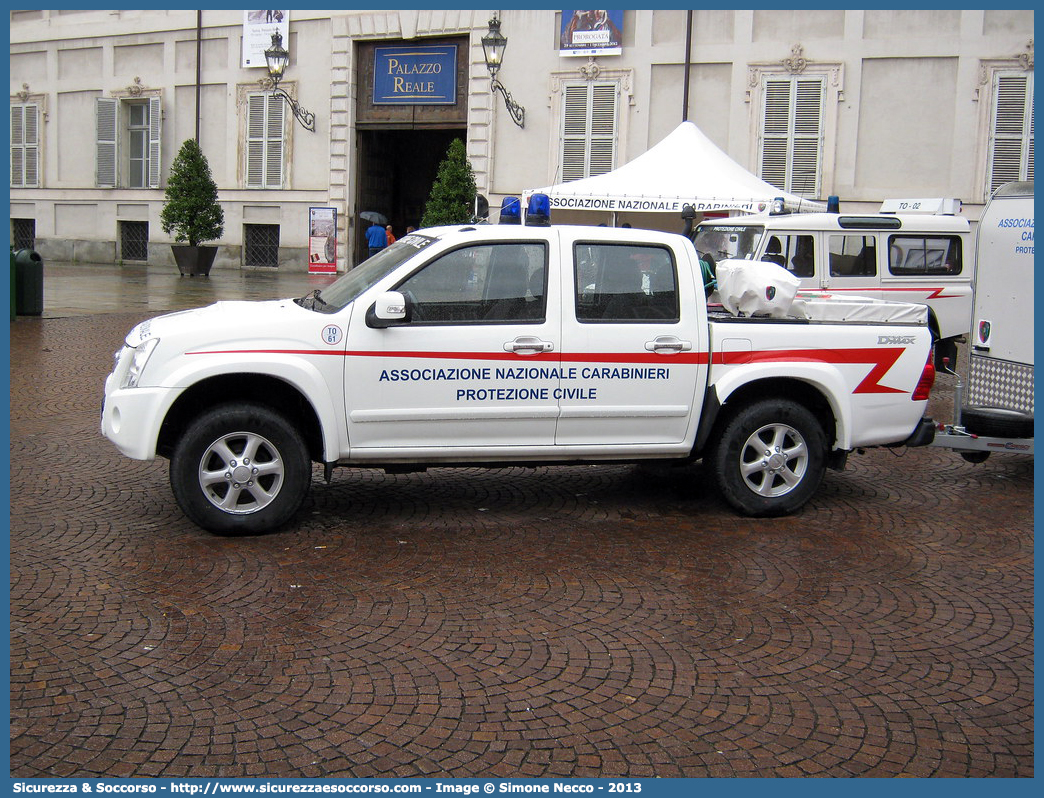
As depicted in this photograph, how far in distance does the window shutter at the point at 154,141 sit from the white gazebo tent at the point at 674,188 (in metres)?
18.5

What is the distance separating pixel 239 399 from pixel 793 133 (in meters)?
21.0

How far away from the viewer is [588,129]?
86.8 ft

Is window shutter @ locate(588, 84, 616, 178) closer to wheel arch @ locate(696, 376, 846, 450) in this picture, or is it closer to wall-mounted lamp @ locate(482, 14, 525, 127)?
wall-mounted lamp @ locate(482, 14, 525, 127)

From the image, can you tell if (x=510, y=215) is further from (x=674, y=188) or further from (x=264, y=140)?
(x=264, y=140)

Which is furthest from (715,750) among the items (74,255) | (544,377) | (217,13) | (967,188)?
(74,255)

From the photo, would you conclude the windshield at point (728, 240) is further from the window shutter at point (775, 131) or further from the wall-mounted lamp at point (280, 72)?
the wall-mounted lamp at point (280, 72)

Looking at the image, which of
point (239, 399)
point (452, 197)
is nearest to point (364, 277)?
point (239, 399)

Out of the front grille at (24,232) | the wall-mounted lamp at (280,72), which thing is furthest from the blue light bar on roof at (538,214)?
the front grille at (24,232)

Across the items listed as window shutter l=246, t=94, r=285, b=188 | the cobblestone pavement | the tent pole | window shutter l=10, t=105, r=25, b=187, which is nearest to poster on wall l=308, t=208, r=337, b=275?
window shutter l=246, t=94, r=285, b=188

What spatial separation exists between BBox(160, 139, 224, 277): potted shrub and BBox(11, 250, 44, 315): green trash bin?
12.3 metres

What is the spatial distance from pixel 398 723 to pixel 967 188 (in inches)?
882

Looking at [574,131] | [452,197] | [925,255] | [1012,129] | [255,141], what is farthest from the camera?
[255,141]

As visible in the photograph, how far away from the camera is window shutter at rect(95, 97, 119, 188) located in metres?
32.3

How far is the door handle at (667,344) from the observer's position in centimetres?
654
